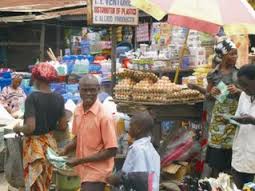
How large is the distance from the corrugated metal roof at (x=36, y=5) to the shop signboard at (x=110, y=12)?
6710mm

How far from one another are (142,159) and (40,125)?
1.69 m

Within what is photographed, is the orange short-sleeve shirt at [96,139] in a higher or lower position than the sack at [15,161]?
higher

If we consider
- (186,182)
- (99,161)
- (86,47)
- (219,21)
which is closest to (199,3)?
(219,21)

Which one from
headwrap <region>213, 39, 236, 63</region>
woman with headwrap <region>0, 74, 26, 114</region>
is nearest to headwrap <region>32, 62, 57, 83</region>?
headwrap <region>213, 39, 236, 63</region>

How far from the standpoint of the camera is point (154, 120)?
20.6 feet

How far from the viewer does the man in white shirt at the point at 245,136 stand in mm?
4715

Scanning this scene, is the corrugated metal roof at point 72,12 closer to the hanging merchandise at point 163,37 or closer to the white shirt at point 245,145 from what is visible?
the hanging merchandise at point 163,37

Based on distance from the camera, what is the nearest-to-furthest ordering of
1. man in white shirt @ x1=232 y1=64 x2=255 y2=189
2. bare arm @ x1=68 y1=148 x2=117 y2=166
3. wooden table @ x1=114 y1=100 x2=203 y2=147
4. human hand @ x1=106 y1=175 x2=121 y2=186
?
human hand @ x1=106 y1=175 x2=121 y2=186 → bare arm @ x1=68 y1=148 x2=117 y2=166 → man in white shirt @ x1=232 y1=64 x2=255 y2=189 → wooden table @ x1=114 y1=100 x2=203 y2=147

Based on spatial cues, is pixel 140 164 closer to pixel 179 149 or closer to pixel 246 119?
pixel 246 119

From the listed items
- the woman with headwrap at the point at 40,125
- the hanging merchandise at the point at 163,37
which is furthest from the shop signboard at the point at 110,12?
the woman with headwrap at the point at 40,125

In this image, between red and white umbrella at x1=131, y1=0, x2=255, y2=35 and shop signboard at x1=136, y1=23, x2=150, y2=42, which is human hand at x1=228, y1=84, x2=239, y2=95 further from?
shop signboard at x1=136, y1=23, x2=150, y2=42

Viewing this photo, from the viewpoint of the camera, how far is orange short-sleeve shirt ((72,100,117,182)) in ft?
13.7

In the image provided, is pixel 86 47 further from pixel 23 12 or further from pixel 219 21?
pixel 219 21

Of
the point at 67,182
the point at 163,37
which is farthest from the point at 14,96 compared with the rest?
the point at 67,182
